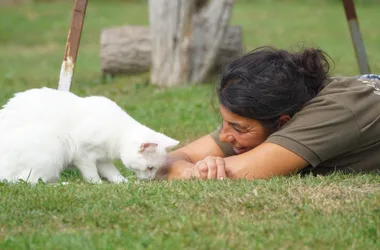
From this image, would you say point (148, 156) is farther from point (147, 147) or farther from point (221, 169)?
point (221, 169)

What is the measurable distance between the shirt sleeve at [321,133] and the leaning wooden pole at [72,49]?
1.82 meters

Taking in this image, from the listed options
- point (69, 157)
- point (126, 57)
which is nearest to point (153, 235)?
point (69, 157)

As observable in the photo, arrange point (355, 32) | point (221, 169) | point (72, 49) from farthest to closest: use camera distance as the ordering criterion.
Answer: point (355, 32)
point (72, 49)
point (221, 169)

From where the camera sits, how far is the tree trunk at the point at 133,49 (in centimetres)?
1091

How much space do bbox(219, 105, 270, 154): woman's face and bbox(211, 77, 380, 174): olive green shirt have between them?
18 centimetres

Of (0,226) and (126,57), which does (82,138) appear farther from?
(126,57)

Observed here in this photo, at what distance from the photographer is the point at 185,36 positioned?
408 inches

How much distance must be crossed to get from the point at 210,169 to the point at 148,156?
498 millimetres

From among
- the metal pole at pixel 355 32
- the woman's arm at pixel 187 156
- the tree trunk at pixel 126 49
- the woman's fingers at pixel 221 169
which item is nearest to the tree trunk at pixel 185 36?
the tree trunk at pixel 126 49

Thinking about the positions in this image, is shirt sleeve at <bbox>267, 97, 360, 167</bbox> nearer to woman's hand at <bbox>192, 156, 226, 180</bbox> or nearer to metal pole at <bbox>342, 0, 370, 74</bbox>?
woman's hand at <bbox>192, 156, 226, 180</bbox>

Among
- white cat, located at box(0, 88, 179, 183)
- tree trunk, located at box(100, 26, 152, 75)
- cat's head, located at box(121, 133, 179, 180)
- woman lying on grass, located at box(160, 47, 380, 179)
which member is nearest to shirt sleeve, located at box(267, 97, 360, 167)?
woman lying on grass, located at box(160, 47, 380, 179)

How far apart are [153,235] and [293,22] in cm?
1538

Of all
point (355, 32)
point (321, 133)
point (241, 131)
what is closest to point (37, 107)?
point (241, 131)

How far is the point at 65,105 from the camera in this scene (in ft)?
17.3
